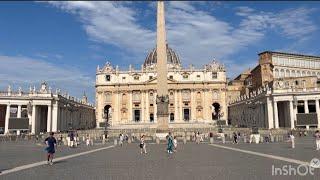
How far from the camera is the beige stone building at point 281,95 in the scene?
58625 millimetres

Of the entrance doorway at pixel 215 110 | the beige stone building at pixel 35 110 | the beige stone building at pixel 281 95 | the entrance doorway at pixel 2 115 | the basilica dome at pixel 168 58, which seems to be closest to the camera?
the beige stone building at pixel 35 110

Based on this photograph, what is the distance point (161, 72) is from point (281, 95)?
32.3 meters

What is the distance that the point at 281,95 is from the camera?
5916 centimetres

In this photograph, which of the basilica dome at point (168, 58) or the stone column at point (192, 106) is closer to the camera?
the stone column at point (192, 106)

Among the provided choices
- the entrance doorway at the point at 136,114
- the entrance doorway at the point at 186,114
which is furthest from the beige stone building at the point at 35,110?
the entrance doorway at the point at 186,114

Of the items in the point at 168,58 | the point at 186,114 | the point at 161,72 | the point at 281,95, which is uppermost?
the point at 168,58

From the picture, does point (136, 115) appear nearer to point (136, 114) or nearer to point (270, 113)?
point (136, 114)

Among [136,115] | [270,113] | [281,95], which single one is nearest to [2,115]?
[136,115]

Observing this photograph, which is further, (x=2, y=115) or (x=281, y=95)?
(x=2, y=115)

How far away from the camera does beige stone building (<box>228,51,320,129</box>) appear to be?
58625mm

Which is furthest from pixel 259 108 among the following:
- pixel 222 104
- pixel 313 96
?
pixel 222 104

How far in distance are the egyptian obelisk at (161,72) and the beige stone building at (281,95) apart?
1023 inches

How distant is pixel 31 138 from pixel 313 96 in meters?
44.1

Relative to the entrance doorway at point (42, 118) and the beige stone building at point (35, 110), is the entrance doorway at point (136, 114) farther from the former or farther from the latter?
the entrance doorway at point (42, 118)
